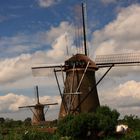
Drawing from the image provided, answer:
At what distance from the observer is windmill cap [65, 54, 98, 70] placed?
4750cm

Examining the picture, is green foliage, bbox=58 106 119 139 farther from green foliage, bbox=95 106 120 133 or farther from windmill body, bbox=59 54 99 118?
windmill body, bbox=59 54 99 118

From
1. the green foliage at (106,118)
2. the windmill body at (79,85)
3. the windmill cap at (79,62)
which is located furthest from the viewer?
the windmill cap at (79,62)

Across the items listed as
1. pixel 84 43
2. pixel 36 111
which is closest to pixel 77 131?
pixel 84 43

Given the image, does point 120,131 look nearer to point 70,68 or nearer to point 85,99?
point 85,99

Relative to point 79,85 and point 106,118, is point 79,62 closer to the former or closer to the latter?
point 79,85

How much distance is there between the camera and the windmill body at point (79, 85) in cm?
4712

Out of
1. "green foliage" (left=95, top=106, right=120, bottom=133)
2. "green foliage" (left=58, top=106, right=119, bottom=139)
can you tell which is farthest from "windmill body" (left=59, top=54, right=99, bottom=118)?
"green foliage" (left=58, top=106, right=119, bottom=139)

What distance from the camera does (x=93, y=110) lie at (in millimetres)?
48281

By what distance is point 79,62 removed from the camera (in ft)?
156

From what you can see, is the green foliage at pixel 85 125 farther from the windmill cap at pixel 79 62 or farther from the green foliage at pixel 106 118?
the windmill cap at pixel 79 62

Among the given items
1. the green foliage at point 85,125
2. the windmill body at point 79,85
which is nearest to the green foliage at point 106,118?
the green foliage at point 85,125

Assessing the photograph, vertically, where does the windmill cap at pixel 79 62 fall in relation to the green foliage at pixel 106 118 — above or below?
above

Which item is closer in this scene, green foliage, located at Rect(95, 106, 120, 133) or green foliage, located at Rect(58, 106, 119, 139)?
green foliage, located at Rect(58, 106, 119, 139)

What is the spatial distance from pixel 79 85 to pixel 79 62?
2.33 metres
